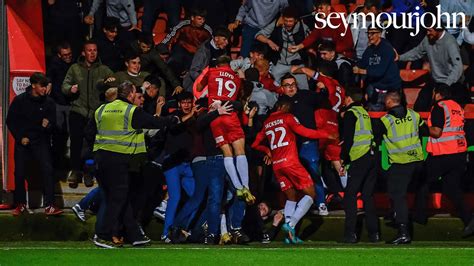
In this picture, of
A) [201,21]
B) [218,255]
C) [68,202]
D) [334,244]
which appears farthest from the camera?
[201,21]

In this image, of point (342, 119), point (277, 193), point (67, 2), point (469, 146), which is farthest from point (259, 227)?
point (67, 2)

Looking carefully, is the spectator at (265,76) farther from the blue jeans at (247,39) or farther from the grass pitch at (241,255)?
the grass pitch at (241,255)

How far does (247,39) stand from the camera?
20.3 m

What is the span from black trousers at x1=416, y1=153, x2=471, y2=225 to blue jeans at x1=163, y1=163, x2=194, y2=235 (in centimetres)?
336

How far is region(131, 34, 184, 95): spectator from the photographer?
1920 cm

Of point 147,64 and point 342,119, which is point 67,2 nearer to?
point 147,64

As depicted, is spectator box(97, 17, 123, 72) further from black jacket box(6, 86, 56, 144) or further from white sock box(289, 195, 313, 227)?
white sock box(289, 195, 313, 227)

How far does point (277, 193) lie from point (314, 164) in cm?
92

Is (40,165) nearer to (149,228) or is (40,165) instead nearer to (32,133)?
(32,133)

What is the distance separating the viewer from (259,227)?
58.1 feet

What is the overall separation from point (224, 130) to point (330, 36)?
3.76 metres

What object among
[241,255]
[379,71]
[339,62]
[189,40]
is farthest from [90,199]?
[379,71]

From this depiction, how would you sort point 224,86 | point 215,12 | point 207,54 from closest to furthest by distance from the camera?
point 224,86
point 207,54
point 215,12

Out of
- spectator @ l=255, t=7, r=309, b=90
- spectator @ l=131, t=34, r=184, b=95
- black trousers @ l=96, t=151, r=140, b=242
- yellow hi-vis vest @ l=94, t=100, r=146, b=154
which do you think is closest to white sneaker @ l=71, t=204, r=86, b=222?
black trousers @ l=96, t=151, r=140, b=242
